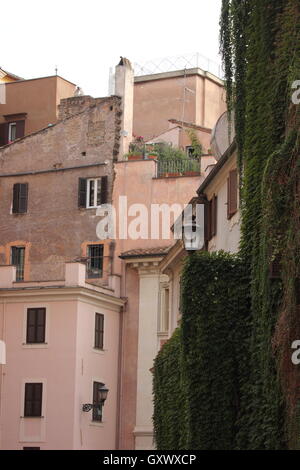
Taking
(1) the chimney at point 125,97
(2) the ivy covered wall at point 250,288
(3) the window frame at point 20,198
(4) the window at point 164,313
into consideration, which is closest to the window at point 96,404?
(4) the window at point 164,313

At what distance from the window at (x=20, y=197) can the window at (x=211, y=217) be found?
29.1 meters

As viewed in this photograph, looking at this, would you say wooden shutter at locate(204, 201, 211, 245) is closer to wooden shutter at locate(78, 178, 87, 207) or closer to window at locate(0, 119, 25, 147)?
wooden shutter at locate(78, 178, 87, 207)

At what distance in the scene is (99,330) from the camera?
59469 millimetres

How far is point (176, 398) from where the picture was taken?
114 ft

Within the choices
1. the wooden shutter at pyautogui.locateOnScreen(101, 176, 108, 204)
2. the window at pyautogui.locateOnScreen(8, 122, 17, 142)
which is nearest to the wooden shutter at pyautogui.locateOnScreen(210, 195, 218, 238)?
the wooden shutter at pyautogui.locateOnScreen(101, 176, 108, 204)

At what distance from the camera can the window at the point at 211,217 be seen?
117 ft

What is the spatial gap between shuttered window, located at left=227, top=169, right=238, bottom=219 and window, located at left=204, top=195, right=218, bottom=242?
2.53 metres

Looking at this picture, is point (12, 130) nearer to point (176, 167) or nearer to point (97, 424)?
point (176, 167)

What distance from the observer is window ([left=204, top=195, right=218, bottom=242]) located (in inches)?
1410

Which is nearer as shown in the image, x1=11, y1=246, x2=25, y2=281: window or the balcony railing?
the balcony railing

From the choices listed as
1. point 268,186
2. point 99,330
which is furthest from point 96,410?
point 268,186

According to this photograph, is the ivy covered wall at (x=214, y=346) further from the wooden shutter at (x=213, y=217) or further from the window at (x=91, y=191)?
the window at (x=91, y=191)

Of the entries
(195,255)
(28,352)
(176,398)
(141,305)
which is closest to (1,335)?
(28,352)
